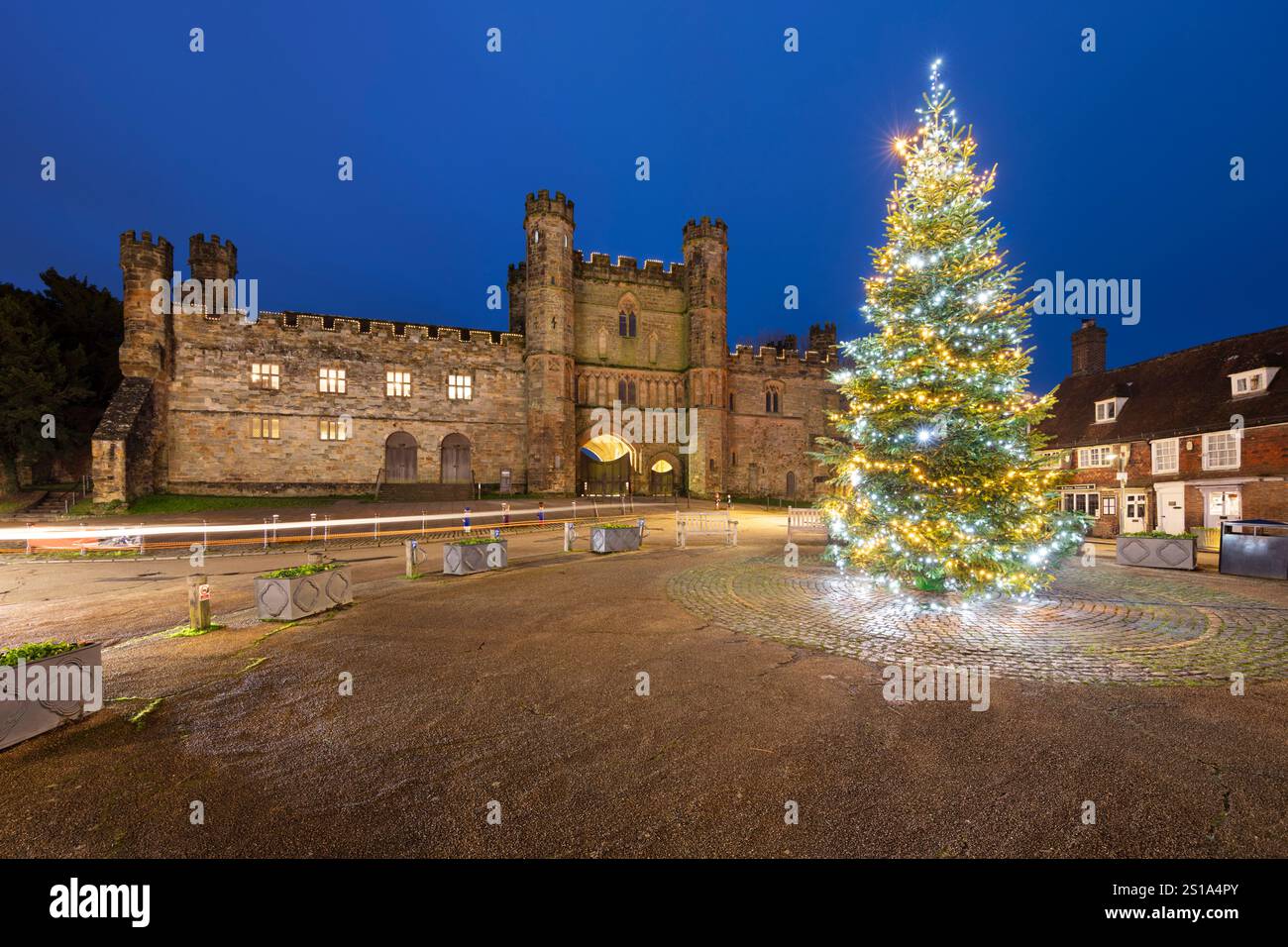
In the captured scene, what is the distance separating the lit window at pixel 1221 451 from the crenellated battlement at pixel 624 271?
28.7m

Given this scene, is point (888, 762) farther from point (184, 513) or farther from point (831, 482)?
point (184, 513)

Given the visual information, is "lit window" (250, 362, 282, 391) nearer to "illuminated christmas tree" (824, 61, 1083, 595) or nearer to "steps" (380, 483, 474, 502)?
"steps" (380, 483, 474, 502)

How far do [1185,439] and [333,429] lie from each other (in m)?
39.6

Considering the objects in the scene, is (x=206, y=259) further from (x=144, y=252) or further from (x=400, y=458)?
(x=400, y=458)

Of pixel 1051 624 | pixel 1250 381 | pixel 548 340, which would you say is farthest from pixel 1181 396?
pixel 548 340

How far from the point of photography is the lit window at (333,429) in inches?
1164

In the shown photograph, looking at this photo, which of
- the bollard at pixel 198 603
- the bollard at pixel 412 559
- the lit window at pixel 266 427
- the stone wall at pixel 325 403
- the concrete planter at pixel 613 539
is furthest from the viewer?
the lit window at pixel 266 427

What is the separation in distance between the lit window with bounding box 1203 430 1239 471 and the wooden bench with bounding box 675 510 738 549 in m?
16.5

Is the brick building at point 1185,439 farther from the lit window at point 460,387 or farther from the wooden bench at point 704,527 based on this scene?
the lit window at point 460,387

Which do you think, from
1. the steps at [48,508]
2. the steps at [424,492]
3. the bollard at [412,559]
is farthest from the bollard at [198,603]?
the steps at [48,508]

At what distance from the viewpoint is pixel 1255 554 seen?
1166 cm

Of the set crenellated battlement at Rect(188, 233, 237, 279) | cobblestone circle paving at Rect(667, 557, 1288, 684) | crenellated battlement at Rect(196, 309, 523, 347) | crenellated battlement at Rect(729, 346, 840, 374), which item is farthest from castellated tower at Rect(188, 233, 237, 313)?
cobblestone circle paving at Rect(667, 557, 1288, 684)

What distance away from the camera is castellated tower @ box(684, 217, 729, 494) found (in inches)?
1378
